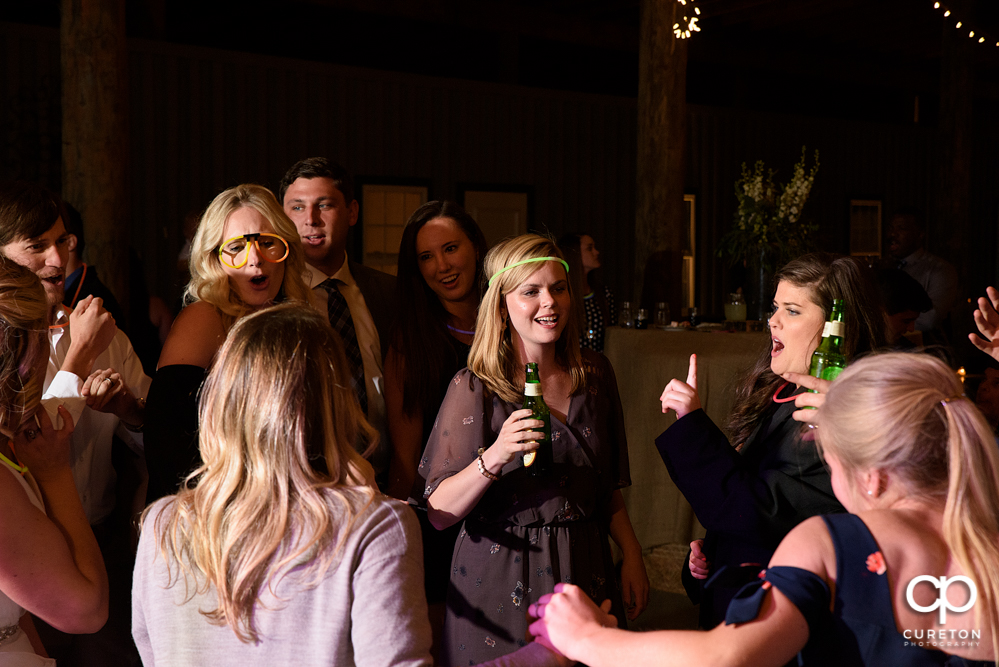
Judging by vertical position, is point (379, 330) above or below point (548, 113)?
below

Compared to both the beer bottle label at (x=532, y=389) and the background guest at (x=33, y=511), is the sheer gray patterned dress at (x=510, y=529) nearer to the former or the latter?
the beer bottle label at (x=532, y=389)

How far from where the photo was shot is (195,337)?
7.04ft

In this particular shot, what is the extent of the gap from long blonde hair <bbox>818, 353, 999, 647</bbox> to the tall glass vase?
402 cm

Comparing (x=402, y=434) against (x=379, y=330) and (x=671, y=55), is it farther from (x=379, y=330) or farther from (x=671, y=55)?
(x=671, y=55)

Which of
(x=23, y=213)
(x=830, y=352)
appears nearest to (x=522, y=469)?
(x=830, y=352)

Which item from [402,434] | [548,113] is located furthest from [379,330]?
[548,113]

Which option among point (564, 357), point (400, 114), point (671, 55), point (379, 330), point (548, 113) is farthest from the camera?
point (548, 113)

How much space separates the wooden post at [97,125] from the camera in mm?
4781

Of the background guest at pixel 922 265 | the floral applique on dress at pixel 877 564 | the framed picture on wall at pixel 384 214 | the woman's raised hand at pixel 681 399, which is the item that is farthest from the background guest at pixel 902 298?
the framed picture on wall at pixel 384 214

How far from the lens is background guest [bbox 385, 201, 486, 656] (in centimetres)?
244

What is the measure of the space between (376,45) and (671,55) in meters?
4.42

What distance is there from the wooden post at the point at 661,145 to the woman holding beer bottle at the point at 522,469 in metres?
3.92

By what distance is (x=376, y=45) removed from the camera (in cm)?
930

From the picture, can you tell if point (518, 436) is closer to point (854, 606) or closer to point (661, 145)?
point (854, 606)
